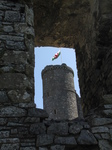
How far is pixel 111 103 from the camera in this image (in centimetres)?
321

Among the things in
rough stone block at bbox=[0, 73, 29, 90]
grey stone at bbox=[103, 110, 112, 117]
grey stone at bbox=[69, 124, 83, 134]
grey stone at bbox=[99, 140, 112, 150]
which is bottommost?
grey stone at bbox=[99, 140, 112, 150]

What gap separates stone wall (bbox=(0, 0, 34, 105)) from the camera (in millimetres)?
2965

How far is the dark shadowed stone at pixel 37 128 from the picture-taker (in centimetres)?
273

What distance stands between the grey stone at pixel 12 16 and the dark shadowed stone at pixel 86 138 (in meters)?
1.94

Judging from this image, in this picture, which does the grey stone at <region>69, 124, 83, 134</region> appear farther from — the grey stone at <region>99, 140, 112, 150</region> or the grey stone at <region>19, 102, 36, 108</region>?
the grey stone at <region>19, 102, 36, 108</region>

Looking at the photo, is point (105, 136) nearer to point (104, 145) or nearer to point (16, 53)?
point (104, 145)

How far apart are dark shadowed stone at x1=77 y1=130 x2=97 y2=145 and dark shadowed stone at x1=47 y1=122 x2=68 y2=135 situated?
0.19 m

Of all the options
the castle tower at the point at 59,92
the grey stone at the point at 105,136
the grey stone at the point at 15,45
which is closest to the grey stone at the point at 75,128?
the grey stone at the point at 105,136

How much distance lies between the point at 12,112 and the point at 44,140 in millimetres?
517

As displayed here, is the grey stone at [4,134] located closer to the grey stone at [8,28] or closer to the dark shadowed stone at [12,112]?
the dark shadowed stone at [12,112]

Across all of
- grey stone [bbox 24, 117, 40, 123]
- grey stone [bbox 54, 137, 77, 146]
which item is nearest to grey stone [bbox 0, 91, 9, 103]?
grey stone [bbox 24, 117, 40, 123]

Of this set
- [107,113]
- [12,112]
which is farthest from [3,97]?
[107,113]

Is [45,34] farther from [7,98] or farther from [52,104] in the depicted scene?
[52,104]

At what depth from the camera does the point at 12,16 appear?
353 centimetres
